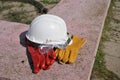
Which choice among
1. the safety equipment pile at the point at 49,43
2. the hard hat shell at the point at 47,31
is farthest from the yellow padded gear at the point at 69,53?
the hard hat shell at the point at 47,31

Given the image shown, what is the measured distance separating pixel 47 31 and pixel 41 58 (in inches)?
14.7

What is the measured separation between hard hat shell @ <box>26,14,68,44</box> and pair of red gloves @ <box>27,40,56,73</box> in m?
0.12

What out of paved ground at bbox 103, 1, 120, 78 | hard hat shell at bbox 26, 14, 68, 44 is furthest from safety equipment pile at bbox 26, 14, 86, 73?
paved ground at bbox 103, 1, 120, 78

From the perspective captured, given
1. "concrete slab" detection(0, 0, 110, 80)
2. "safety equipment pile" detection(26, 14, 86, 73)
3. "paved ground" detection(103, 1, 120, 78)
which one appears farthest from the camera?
"paved ground" detection(103, 1, 120, 78)

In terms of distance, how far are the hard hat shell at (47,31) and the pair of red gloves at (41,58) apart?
12 centimetres

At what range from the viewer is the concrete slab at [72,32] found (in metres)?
3.51

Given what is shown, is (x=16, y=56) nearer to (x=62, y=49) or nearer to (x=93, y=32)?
(x=62, y=49)

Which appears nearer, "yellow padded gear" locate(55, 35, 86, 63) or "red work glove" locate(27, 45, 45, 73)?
"red work glove" locate(27, 45, 45, 73)

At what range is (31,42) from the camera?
12.9 feet

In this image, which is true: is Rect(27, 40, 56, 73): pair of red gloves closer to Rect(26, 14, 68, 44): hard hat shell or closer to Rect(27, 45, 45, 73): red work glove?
Rect(27, 45, 45, 73): red work glove

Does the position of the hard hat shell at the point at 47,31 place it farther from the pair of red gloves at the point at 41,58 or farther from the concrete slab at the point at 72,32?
the concrete slab at the point at 72,32

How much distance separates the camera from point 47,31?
374cm

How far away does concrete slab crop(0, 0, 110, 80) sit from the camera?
3.51 metres

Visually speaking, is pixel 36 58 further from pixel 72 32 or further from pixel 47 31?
pixel 72 32
